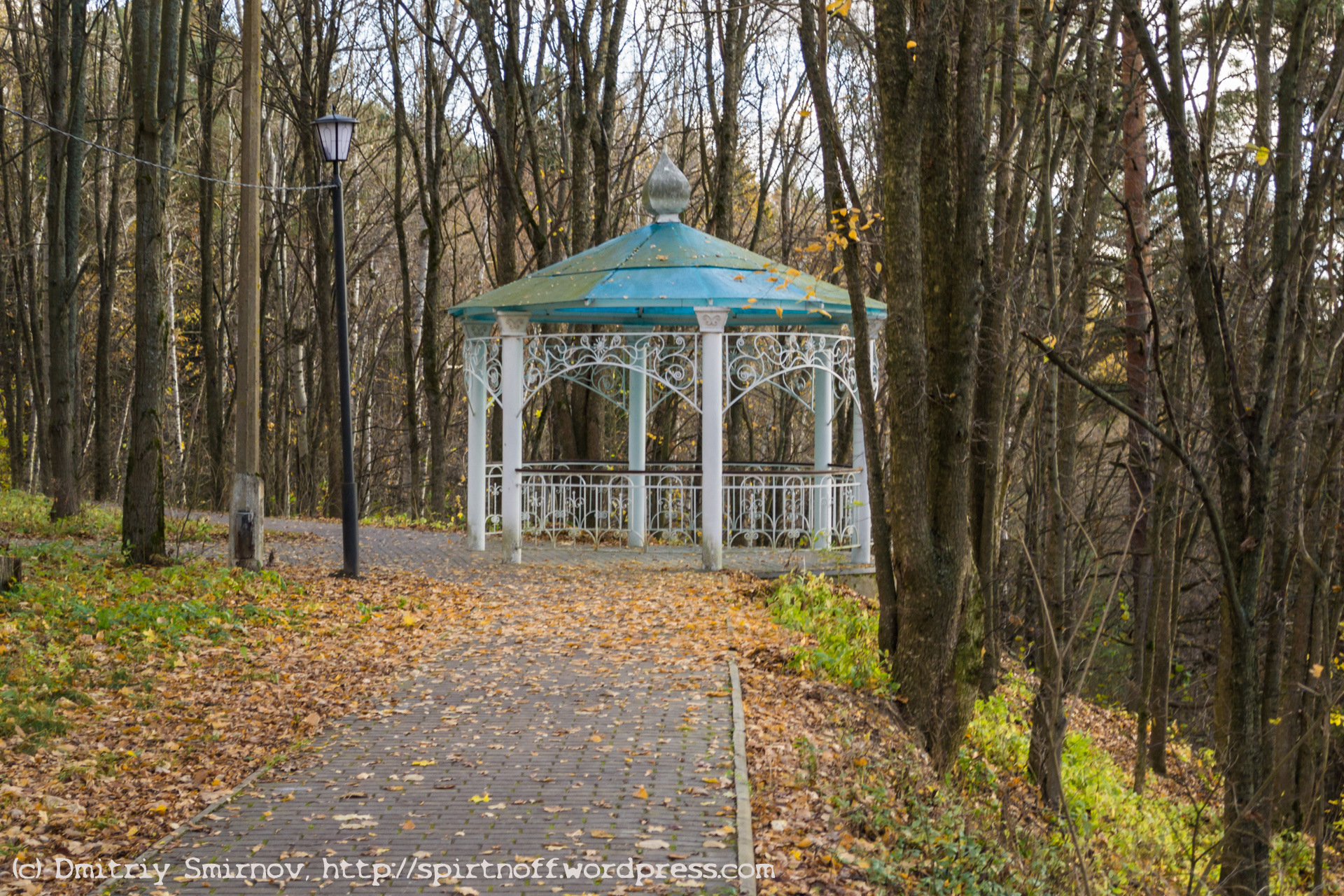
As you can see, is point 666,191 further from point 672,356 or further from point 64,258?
point 64,258

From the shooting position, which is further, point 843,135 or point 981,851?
point 843,135

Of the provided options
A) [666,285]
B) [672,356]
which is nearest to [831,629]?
[666,285]

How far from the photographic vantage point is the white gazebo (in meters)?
12.6

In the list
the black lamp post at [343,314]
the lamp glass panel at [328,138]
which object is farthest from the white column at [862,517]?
the lamp glass panel at [328,138]

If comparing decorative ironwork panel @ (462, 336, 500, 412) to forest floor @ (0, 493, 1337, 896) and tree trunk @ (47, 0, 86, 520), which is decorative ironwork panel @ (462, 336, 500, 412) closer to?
forest floor @ (0, 493, 1337, 896)

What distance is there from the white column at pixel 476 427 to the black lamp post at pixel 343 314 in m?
2.08

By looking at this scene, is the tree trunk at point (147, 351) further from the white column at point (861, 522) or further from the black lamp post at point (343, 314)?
the white column at point (861, 522)

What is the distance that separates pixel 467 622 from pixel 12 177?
2340 cm

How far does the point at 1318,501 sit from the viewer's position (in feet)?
33.1

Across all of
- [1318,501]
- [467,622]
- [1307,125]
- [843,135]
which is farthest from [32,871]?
[843,135]

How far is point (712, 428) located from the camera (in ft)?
41.7

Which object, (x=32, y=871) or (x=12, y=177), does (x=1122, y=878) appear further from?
(x=12, y=177)

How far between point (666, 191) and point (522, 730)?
954 cm

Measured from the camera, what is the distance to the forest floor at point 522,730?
529 centimetres
